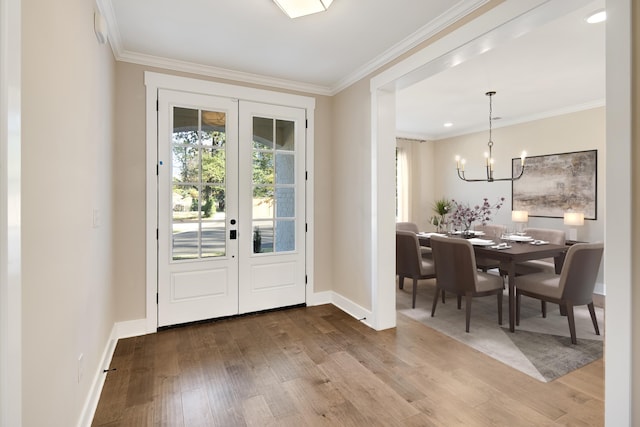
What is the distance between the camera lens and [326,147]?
3.97 metres

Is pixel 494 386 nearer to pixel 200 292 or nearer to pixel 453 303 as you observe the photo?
pixel 453 303

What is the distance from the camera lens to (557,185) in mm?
4941

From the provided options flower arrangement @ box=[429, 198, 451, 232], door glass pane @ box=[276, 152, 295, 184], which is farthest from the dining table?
flower arrangement @ box=[429, 198, 451, 232]

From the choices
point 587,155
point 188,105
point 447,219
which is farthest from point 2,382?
point 447,219

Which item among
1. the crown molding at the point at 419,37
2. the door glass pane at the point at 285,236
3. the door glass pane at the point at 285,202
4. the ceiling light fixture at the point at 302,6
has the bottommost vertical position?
the door glass pane at the point at 285,236

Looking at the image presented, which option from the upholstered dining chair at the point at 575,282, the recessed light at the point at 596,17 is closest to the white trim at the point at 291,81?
the recessed light at the point at 596,17

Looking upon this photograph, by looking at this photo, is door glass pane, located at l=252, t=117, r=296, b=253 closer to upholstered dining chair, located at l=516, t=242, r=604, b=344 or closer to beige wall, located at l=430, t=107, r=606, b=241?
upholstered dining chair, located at l=516, t=242, r=604, b=344

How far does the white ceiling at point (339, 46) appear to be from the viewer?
2.32 m

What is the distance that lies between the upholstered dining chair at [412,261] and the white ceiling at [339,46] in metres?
1.84

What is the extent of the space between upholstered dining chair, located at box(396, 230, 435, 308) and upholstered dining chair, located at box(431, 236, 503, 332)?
0.38 metres

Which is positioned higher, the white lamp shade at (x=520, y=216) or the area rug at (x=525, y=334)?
the white lamp shade at (x=520, y=216)

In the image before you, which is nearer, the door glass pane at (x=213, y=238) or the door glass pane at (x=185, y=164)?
the door glass pane at (x=185, y=164)

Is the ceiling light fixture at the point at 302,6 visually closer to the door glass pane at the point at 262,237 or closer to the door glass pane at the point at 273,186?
the door glass pane at the point at 273,186

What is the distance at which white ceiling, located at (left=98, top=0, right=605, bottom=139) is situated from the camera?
2.32m
